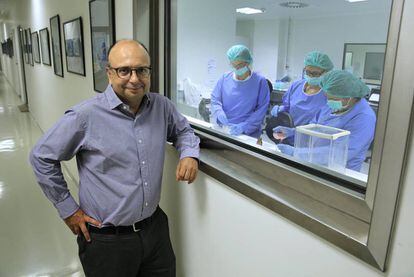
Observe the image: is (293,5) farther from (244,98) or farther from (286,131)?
(286,131)

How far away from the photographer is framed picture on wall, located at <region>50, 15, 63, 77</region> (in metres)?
3.59

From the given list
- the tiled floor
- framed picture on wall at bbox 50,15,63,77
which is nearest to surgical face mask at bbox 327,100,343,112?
the tiled floor

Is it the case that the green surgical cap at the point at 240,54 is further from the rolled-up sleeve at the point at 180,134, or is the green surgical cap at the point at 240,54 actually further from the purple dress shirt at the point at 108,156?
the purple dress shirt at the point at 108,156

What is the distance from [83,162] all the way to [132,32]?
850mm

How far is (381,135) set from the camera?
0.74 meters

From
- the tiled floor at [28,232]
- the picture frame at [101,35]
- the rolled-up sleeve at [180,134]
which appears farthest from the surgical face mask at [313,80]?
the tiled floor at [28,232]

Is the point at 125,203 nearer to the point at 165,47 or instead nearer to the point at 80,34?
the point at 165,47

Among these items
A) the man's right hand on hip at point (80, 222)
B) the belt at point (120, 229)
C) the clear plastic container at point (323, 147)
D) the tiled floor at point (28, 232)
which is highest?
the clear plastic container at point (323, 147)

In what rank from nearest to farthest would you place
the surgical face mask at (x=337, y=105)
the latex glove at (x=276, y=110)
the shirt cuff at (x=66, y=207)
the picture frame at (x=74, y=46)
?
the shirt cuff at (x=66, y=207)
the surgical face mask at (x=337, y=105)
the latex glove at (x=276, y=110)
the picture frame at (x=74, y=46)

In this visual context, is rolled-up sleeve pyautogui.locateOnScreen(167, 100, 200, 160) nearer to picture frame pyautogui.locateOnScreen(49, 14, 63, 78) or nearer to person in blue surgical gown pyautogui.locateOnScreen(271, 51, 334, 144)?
person in blue surgical gown pyautogui.locateOnScreen(271, 51, 334, 144)

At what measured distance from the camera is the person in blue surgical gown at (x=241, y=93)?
8.64 feet

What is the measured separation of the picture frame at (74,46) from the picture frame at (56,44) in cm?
32

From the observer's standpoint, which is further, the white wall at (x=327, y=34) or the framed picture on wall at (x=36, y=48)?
the white wall at (x=327, y=34)

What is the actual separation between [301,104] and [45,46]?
3.80m
